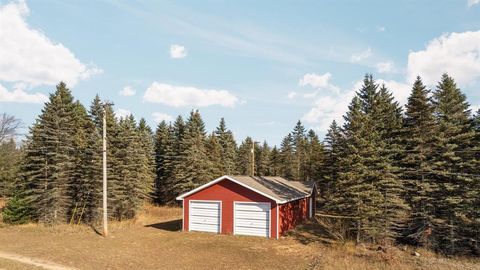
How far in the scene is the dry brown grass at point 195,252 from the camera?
16406 millimetres

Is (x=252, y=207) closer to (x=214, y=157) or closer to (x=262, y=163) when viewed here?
(x=214, y=157)

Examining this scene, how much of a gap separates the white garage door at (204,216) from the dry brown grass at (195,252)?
94cm

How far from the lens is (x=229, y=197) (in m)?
25.1

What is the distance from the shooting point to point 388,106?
27578 mm

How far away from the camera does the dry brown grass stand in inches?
646

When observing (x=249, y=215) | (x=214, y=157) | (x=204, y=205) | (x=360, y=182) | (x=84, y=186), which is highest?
(x=214, y=157)

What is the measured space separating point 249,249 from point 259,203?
4561 millimetres

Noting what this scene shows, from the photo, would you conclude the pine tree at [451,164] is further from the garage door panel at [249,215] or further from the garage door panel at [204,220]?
the garage door panel at [204,220]

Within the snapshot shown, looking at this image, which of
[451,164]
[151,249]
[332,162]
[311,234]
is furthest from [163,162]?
[451,164]

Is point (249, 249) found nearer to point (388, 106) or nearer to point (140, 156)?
point (388, 106)

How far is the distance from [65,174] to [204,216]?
12.8m

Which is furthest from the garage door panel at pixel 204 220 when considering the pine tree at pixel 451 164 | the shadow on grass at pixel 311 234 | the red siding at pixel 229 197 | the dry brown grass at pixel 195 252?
the pine tree at pixel 451 164

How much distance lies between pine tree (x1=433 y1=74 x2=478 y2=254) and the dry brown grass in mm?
2631

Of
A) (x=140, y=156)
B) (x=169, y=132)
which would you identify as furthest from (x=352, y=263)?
(x=169, y=132)
